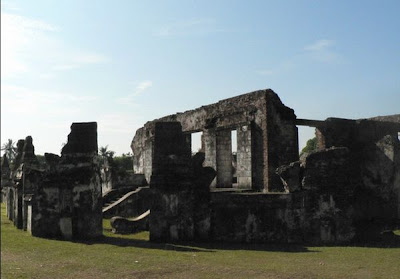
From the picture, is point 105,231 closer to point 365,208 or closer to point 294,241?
point 294,241

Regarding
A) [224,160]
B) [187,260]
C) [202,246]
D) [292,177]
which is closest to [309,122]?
[224,160]

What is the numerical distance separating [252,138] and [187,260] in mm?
8241

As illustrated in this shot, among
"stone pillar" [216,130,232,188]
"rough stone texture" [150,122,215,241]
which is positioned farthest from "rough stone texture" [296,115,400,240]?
"rough stone texture" [150,122,215,241]

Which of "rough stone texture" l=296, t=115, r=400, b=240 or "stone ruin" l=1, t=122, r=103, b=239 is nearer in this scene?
"stone ruin" l=1, t=122, r=103, b=239

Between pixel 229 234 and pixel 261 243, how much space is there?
30.2 inches

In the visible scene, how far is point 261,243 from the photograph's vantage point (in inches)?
385

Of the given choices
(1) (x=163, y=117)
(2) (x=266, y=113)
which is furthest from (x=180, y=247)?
(1) (x=163, y=117)

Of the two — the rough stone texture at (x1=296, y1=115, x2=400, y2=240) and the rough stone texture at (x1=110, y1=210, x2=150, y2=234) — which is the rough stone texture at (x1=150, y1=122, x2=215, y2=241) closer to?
the rough stone texture at (x1=110, y1=210, x2=150, y2=234)

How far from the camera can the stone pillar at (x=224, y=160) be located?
55.0ft

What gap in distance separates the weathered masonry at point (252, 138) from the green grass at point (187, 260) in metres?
5.67

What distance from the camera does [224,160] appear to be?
661 inches

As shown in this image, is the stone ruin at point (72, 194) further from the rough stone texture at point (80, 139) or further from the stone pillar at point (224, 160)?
the stone pillar at point (224, 160)

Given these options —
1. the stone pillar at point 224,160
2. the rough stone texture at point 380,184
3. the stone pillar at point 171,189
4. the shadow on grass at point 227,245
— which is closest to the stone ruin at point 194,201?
the stone pillar at point 171,189

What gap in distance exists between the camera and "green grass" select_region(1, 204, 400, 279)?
250 inches
